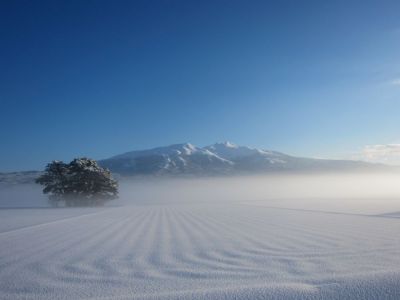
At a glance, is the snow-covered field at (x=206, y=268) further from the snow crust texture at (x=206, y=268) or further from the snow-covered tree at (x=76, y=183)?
the snow-covered tree at (x=76, y=183)

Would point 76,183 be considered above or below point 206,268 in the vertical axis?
above

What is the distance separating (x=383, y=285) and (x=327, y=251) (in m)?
2.48

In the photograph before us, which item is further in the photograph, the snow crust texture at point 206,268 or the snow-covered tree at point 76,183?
the snow-covered tree at point 76,183

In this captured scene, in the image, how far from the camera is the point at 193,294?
3295 millimetres

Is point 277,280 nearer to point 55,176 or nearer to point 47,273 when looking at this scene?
point 47,273

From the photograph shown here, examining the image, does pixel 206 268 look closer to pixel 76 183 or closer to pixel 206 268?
pixel 206 268

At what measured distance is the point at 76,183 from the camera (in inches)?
1371

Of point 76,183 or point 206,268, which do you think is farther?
point 76,183

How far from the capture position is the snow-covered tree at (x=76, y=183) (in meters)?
34.6

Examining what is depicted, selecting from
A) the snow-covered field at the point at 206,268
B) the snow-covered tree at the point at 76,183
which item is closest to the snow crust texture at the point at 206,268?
the snow-covered field at the point at 206,268

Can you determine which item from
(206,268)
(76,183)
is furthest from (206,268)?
(76,183)

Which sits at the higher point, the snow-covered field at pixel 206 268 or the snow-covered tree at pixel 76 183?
the snow-covered tree at pixel 76 183

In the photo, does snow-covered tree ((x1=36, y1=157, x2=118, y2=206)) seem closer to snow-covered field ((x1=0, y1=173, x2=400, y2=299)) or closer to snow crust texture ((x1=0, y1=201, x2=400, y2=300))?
snow crust texture ((x1=0, y1=201, x2=400, y2=300))

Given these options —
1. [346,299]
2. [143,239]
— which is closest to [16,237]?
[143,239]
